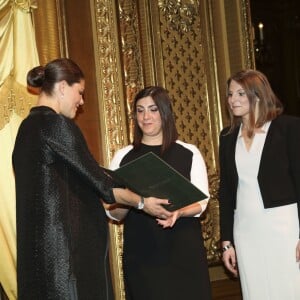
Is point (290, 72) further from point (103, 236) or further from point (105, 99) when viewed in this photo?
point (103, 236)

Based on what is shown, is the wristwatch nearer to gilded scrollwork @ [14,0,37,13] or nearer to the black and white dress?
the black and white dress

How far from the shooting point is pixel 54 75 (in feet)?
9.20

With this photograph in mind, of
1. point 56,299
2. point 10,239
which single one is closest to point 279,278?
point 56,299

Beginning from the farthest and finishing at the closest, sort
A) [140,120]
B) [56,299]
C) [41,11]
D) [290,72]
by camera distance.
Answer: [290,72] → [41,11] → [140,120] → [56,299]

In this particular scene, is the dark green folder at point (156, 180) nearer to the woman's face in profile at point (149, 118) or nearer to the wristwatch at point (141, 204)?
the wristwatch at point (141, 204)

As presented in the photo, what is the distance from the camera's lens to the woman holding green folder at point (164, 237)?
3.35 meters

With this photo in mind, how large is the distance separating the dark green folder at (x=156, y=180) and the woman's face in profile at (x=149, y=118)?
53 centimetres

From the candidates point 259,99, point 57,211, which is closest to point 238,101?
point 259,99

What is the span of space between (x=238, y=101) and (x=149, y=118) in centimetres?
48

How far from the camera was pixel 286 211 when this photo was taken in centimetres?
319

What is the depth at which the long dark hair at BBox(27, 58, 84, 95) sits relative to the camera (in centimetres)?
280

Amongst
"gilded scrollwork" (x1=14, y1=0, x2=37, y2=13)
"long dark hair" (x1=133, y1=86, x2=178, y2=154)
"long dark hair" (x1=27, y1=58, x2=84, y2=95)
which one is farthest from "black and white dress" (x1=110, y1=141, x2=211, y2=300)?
"gilded scrollwork" (x1=14, y1=0, x2=37, y2=13)

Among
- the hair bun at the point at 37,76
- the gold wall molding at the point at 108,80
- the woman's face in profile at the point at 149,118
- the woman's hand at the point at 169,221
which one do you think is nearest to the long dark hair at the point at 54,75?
the hair bun at the point at 37,76

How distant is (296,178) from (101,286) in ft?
3.54
